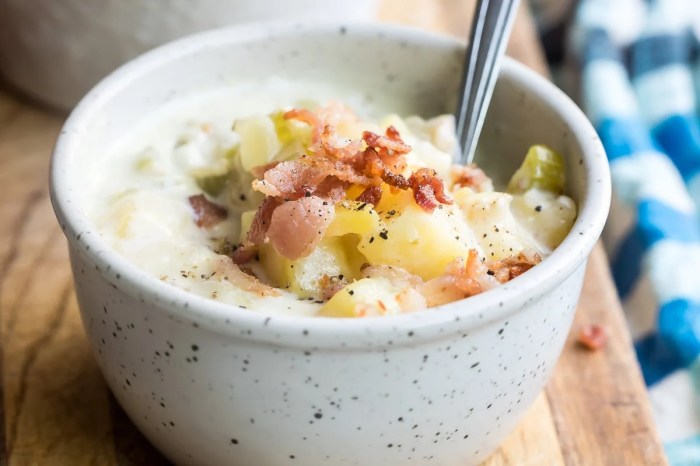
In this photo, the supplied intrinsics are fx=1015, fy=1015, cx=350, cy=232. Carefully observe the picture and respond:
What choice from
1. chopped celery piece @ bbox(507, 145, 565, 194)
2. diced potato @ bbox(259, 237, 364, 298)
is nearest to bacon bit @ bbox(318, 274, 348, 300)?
diced potato @ bbox(259, 237, 364, 298)

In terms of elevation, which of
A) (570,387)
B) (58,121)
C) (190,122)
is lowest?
(58,121)

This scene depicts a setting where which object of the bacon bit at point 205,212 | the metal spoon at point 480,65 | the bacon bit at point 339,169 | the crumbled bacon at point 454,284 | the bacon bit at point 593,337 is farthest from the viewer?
Answer: the bacon bit at point 593,337

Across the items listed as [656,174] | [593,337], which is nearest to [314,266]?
[593,337]

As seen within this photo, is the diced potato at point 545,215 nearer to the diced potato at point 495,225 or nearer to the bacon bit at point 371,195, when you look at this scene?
the diced potato at point 495,225

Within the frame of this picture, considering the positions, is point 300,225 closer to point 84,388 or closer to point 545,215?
point 545,215

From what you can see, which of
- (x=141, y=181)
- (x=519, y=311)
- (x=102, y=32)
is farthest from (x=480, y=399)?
(x=102, y=32)

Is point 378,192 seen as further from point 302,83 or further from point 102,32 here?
point 102,32

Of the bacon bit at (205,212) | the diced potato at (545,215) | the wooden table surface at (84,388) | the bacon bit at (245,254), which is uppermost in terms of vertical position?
the diced potato at (545,215)

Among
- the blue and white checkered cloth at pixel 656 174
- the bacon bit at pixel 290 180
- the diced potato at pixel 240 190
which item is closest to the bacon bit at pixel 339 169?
the bacon bit at pixel 290 180
